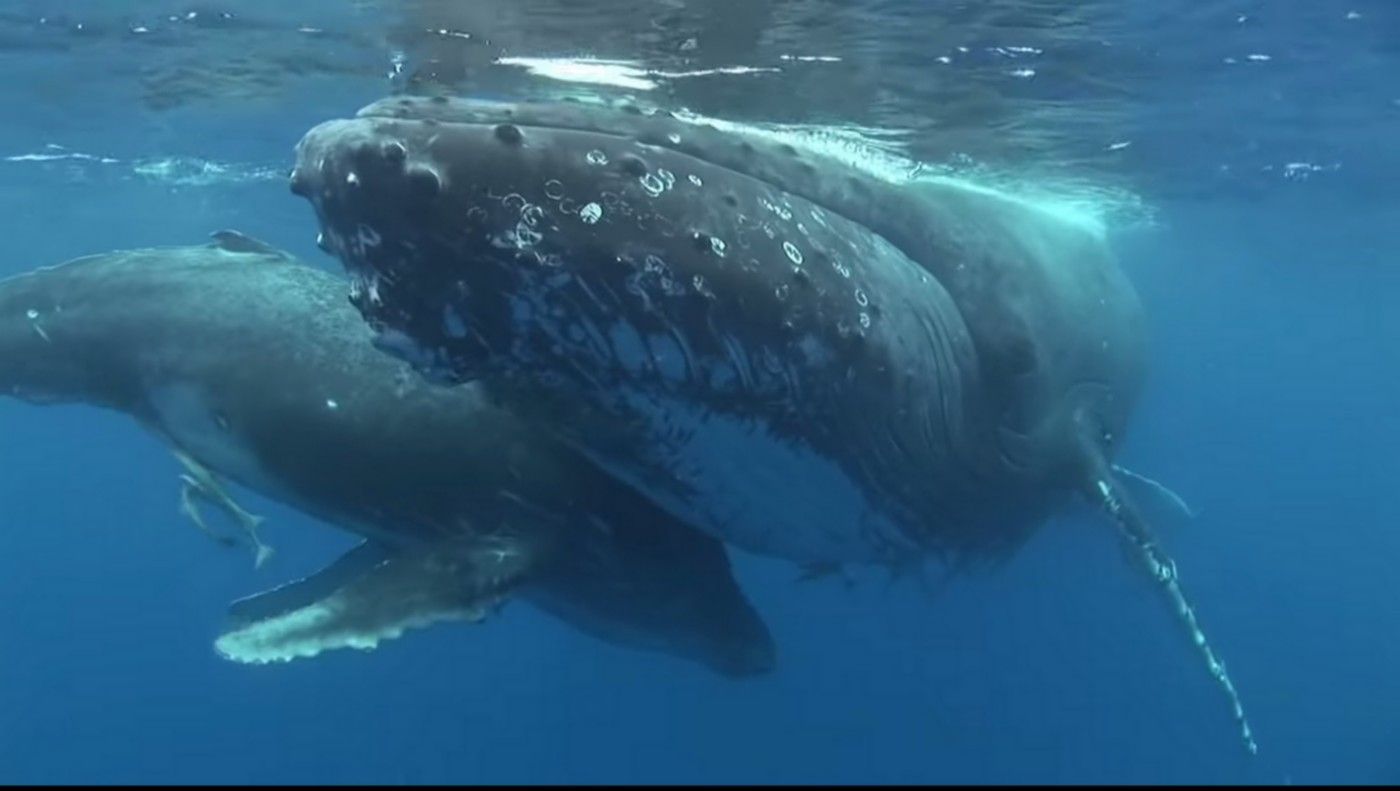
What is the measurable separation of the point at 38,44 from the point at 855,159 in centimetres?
1238

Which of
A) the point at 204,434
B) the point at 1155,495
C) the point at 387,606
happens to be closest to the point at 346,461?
the point at 204,434

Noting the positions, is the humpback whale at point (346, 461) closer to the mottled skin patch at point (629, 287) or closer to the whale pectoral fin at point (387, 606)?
the whale pectoral fin at point (387, 606)

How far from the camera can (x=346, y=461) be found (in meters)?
8.46

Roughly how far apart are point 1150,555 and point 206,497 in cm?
796

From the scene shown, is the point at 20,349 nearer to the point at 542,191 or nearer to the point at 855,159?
the point at 542,191

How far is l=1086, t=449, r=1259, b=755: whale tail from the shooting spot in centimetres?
1075

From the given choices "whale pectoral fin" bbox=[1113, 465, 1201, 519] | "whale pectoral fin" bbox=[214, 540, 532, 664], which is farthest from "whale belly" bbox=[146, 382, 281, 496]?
"whale pectoral fin" bbox=[1113, 465, 1201, 519]

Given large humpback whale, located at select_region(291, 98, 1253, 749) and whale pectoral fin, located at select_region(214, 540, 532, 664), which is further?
whale pectoral fin, located at select_region(214, 540, 532, 664)

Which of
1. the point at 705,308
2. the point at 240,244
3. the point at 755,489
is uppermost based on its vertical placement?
the point at 705,308

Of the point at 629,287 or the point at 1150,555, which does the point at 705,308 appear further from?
the point at 1150,555

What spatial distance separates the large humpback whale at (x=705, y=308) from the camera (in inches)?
242

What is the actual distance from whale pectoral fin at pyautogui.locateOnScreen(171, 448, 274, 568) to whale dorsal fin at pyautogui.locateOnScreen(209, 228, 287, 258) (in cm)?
180

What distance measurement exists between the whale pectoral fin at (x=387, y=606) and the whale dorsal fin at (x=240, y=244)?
3.51 meters

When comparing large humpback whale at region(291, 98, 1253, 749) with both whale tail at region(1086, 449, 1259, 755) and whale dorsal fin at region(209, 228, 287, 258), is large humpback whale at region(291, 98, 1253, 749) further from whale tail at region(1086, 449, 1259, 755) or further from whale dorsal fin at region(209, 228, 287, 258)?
whale dorsal fin at region(209, 228, 287, 258)
